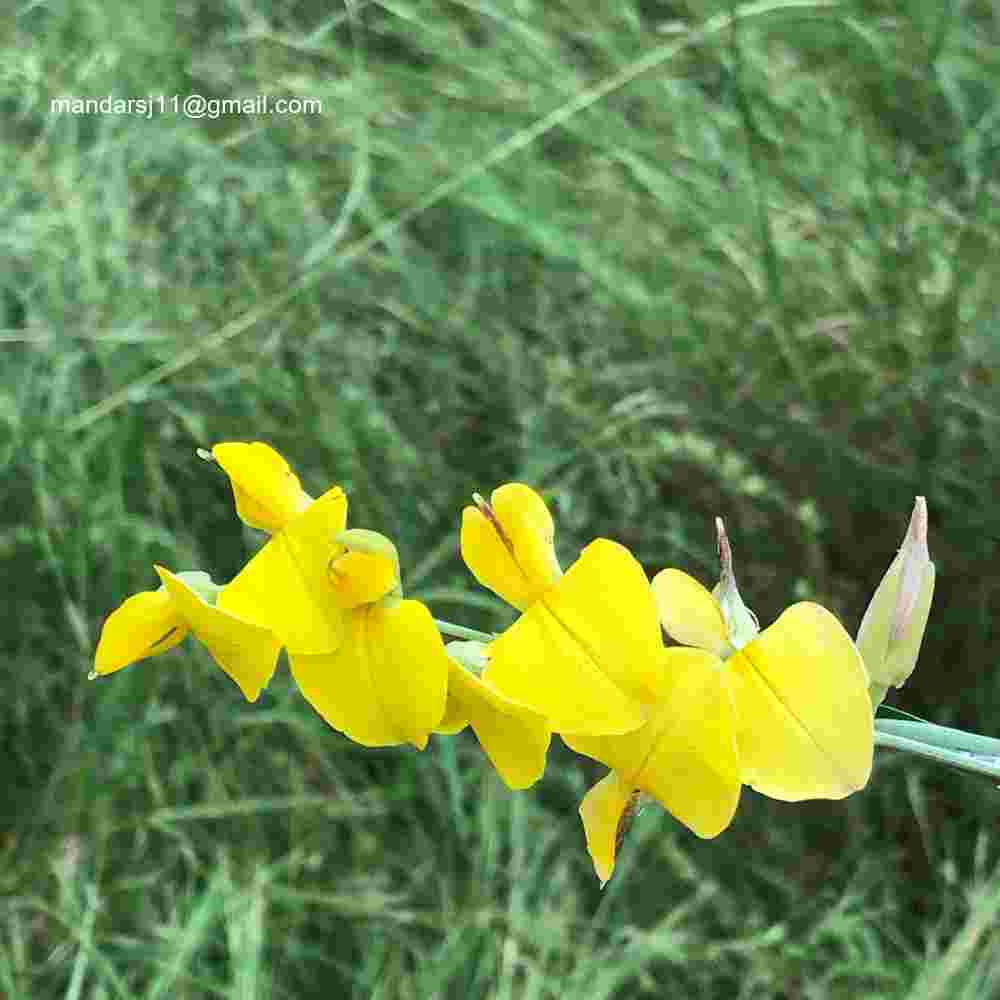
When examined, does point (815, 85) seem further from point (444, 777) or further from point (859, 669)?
point (859, 669)

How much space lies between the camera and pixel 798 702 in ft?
1.02

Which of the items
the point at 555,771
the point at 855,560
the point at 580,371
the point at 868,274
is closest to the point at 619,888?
the point at 555,771

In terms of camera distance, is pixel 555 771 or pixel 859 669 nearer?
pixel 859 669

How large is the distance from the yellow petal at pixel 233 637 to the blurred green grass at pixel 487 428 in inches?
21.0

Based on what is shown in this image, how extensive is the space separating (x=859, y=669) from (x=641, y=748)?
51 mm

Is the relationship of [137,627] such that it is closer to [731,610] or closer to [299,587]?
[299,587]

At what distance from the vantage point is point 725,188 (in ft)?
3.71

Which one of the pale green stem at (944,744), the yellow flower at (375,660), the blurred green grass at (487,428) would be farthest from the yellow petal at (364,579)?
the blurred green grass at (487,428)

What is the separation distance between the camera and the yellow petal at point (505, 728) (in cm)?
32

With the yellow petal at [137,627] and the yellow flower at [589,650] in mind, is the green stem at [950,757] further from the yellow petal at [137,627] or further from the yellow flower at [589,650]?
the yellow petal at [137,627]

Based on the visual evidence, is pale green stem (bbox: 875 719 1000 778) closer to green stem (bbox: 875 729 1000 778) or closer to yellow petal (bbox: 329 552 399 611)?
green stem (bbox: 875 729 1000 778)

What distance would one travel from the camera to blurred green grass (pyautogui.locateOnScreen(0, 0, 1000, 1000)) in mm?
954

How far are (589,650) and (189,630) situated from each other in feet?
0.40

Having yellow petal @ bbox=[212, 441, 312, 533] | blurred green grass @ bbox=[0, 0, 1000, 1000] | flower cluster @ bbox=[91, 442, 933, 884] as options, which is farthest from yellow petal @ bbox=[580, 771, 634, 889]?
blurred green grass @ bbox=[0, 0, 1000, 1000]
